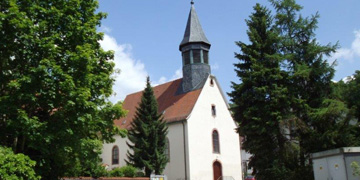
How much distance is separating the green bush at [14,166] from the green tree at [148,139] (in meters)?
14.7

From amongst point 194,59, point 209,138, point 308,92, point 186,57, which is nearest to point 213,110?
point 209,138

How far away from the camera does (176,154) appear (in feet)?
101

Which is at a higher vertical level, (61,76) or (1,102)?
(61,76)

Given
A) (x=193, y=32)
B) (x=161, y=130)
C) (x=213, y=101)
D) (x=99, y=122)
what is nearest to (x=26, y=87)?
(x=99, y=122)

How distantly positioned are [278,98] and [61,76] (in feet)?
32.9

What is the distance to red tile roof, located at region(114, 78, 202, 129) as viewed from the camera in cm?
3163

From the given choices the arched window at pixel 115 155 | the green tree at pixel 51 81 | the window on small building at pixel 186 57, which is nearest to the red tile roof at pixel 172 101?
the arched window at pixel 115 155

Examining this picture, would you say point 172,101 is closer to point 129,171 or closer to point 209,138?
point 209,138

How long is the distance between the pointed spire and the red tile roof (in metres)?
4.17

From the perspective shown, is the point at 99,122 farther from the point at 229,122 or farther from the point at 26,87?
the point at 229,122

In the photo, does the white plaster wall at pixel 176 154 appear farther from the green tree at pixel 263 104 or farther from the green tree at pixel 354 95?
the green tree at pixel 354 95

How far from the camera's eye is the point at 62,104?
12703 millimetres

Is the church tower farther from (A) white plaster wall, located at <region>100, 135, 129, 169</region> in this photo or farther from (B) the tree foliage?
(B) the tree foliage

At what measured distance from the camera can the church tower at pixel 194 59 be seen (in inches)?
1308
